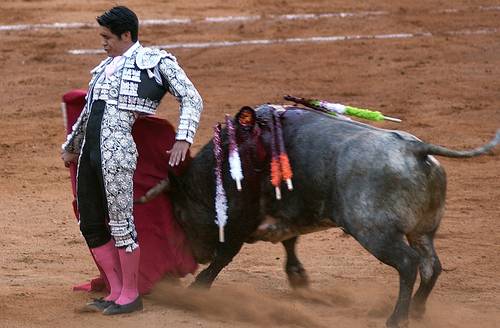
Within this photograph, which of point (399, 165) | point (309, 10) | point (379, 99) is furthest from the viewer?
point (309, 10)

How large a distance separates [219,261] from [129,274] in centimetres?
68

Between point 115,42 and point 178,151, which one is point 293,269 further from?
point 115,42

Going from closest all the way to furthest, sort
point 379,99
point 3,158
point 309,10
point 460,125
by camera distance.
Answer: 1. point 3,158
2. point 460,125
3. point 379,99
4. point 309,10

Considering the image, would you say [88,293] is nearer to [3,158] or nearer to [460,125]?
[3,158]

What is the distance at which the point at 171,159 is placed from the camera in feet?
24.3

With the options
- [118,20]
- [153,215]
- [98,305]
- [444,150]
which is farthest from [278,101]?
[444,150]

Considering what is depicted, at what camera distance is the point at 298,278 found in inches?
328

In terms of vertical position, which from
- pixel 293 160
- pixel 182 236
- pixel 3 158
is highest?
pixel 293 160

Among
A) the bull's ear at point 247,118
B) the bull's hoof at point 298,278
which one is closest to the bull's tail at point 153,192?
the bull's ear at point 247,118

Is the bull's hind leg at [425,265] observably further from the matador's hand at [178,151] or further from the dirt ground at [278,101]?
the matador's hand at [178,151]

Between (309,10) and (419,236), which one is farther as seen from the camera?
(309,10)

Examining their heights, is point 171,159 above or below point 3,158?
above

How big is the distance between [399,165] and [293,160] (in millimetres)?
703

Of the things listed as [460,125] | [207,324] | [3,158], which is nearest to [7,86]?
[3,158]
